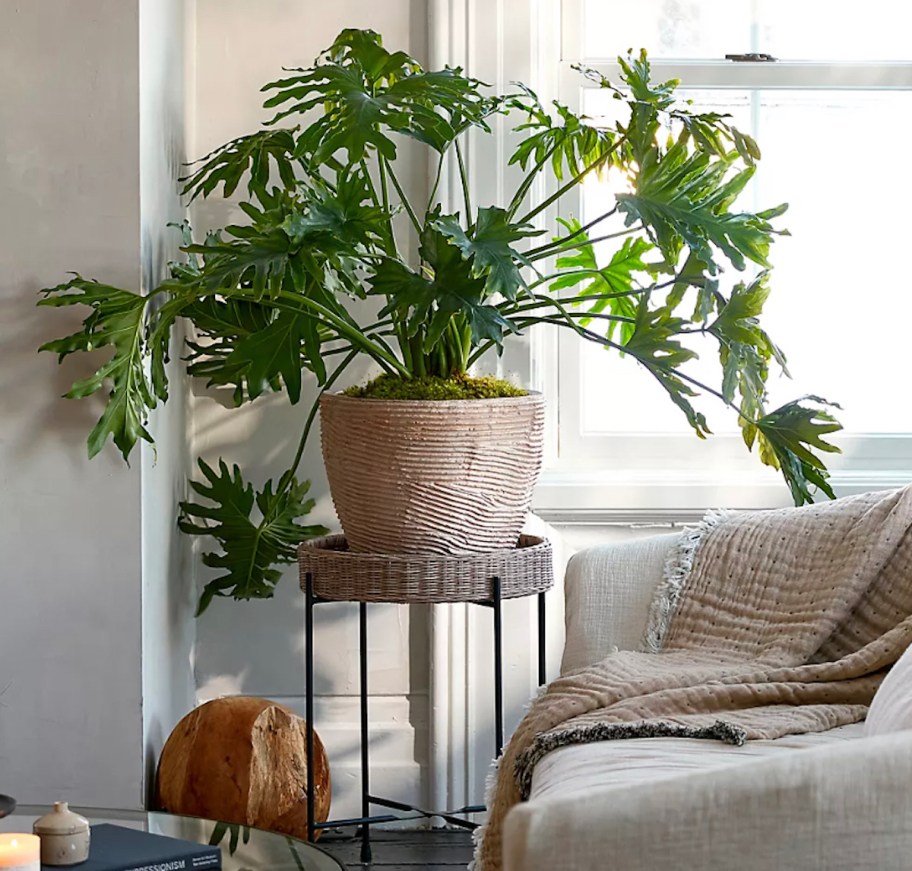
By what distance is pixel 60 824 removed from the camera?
3.89 ft

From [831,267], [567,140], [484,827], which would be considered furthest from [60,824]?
[831,267]

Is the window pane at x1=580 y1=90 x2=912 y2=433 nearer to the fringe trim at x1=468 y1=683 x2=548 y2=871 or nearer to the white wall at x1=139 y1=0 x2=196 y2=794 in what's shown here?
the white wall at x1=139 y1=0 x2=196 y2=794

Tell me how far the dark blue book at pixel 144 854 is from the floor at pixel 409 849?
120 centimetres

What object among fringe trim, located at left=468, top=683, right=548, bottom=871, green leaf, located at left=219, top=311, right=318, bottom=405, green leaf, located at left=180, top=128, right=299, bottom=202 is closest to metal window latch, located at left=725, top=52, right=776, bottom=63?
green leaf, located at left=180, top=128, right=299, bottom=202

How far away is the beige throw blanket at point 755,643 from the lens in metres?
1.57

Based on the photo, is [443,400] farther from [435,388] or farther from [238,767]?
[238,767]

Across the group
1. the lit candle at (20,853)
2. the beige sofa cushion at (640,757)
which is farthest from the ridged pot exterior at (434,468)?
the lit candle at (20,853)

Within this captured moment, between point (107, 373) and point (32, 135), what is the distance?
43 cm

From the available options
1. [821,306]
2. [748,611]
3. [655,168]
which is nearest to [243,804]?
[748,611]

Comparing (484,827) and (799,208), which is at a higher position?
(799,208)

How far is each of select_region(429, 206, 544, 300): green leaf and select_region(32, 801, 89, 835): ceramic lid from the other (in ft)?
3.15

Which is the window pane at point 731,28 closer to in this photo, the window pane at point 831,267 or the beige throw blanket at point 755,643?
the window pane at point 831,267

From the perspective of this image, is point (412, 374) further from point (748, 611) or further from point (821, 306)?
point (821, 306)

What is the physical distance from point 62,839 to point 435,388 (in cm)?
110
